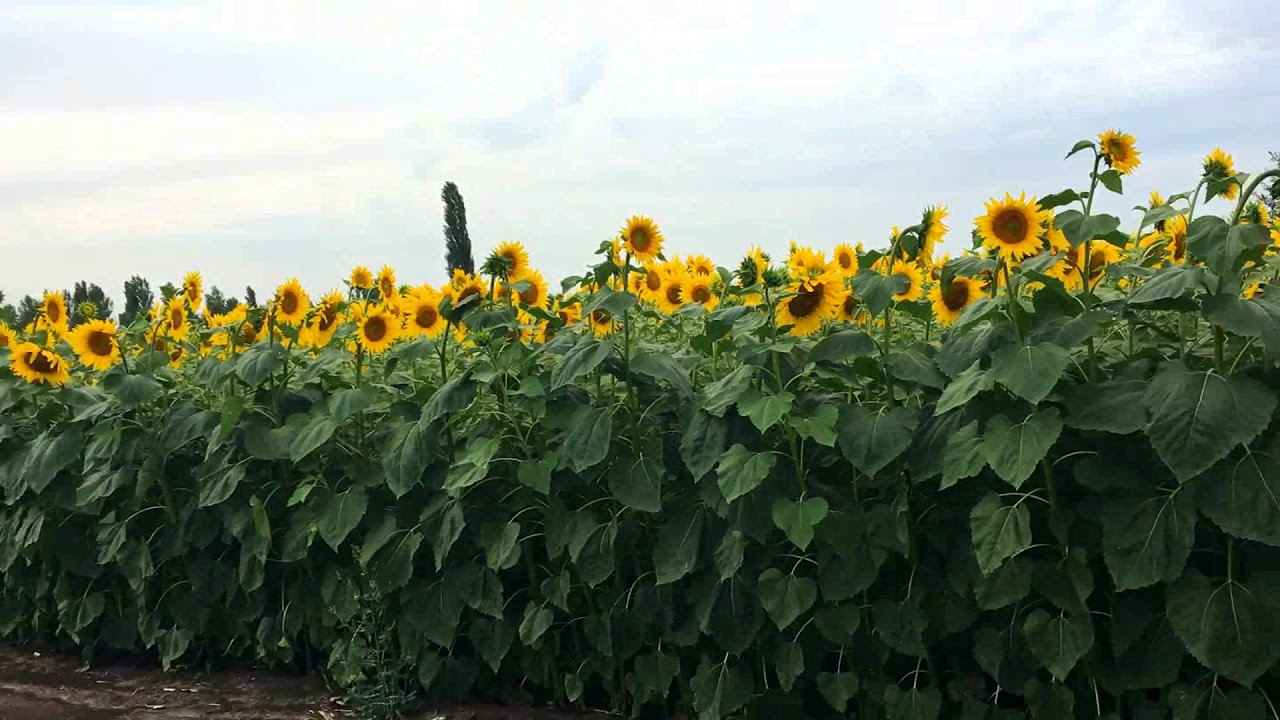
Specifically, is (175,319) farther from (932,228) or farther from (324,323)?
(932,228)

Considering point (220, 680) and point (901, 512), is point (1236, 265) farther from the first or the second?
point (220, 680)

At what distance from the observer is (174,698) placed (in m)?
5.09

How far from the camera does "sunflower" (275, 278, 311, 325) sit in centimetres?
492

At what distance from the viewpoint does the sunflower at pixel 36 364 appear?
5496mm

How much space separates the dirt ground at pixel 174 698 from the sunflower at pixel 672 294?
62.1 inches

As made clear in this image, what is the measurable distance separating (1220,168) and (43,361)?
4944 mm

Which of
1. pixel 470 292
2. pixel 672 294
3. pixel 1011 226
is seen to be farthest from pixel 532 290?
pixel 1011 226

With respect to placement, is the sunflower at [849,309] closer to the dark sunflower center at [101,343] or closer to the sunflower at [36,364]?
the dark sunflower center at [101,343]

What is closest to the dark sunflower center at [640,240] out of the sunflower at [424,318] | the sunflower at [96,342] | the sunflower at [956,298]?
the sunflower at [424,318]

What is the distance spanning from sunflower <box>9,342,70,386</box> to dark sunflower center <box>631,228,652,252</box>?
3044 millimetres

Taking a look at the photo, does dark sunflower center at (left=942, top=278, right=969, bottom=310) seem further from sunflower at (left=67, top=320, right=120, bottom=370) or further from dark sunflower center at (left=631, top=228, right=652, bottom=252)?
sunflower at (left=67, top=320, right=120, bottom=370)

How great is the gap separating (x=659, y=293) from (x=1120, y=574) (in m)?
2.08

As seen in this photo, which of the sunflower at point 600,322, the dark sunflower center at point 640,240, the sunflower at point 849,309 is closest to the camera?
the sunflower at point 849,309

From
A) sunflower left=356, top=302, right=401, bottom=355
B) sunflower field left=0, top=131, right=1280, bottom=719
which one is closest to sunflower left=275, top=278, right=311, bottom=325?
sunflower field left=0, top=131, right=1280, bottom=719
